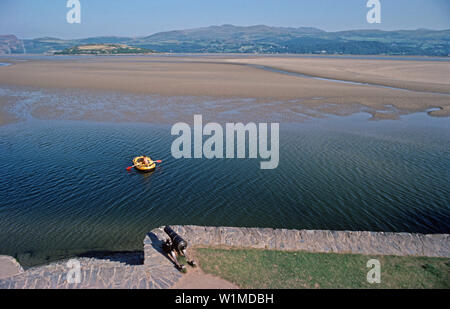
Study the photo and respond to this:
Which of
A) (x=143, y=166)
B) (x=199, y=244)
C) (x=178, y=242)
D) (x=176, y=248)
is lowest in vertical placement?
(x=199, y=244)

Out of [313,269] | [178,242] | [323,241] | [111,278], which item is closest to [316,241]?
[323,241]

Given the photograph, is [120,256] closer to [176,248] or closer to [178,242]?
[176,248]

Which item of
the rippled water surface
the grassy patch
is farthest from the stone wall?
the rippled water surface

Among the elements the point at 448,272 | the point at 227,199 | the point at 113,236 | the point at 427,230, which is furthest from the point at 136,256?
the point at 427,230

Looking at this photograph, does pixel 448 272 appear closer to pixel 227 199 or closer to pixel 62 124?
pixel 227 199

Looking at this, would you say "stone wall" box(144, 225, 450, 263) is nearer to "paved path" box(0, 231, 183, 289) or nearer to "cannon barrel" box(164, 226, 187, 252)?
"paved path" box(0, 231, 183, 289)
